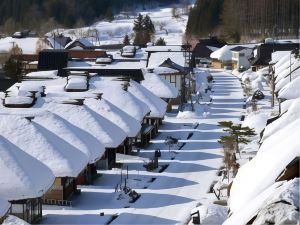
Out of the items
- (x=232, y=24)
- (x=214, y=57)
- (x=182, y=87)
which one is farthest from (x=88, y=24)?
(x=182, y=87)

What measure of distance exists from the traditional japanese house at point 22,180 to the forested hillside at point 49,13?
81412mm

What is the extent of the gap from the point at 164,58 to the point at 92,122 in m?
21.7

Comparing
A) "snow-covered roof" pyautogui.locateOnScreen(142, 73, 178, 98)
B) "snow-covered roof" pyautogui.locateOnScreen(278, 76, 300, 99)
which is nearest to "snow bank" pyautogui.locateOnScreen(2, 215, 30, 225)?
"snow-covered roof" pyautogui.locateOnScreen(278, 76, 300, 99)

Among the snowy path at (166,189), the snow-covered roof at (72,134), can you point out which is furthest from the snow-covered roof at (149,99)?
the snow-covered roof at (72,134)

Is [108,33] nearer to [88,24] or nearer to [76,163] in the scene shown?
[88,24]

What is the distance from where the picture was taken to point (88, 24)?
368ft

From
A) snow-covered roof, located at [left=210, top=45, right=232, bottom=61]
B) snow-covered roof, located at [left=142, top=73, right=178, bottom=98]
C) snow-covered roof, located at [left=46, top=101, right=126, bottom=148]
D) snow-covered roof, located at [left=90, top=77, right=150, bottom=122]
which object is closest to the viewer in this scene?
snow-covered roof, located at [left=46, top=101, right=126, bottom=148]

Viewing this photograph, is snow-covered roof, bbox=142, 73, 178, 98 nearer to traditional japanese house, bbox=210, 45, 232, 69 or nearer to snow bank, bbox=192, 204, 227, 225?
snow bank, bbox=192, 204, 227, 225

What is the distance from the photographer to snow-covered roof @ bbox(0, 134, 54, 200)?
17016 mm

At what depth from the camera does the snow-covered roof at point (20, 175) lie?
55.8 feet

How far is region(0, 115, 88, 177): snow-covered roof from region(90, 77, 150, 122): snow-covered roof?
7319 mm

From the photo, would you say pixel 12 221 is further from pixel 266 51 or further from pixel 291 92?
pixel 266 51

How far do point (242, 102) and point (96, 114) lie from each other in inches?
751

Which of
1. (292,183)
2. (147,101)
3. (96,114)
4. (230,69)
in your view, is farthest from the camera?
(230,69)
